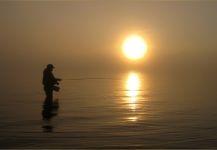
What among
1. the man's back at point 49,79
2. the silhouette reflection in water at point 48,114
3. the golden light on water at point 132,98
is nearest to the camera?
the silhouette reflection in water at point 48,114

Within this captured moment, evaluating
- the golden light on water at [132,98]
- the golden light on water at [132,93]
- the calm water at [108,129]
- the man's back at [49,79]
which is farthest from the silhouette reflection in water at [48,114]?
the golden light on water at [132,93]

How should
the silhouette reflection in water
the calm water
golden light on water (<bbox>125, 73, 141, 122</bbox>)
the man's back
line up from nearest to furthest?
the calm water, the silhouette reflection in water, golden light on water (<bbox>125, 73, 141, 122</bbox>), the man's back

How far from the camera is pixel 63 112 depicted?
51.3 ft

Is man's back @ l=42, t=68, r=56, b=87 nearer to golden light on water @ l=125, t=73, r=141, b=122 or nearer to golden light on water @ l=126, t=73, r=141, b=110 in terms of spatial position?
golden light on water @ l=125, t=73, r=141, b=122

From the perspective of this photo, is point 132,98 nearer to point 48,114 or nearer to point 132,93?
point 132,93

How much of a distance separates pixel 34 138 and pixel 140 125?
11.2 feet

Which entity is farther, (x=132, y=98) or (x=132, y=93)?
(x=132, y=93)

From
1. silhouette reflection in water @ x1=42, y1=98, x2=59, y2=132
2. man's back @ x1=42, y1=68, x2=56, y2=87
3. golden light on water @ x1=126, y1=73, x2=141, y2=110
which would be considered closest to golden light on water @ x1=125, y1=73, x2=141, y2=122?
golden light on water @ x1=126, y1=73, x2=141, y2=110

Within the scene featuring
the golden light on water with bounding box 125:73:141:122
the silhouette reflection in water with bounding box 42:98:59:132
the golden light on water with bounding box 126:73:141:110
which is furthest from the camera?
the golden light on water with bounding box 126:73:141:110

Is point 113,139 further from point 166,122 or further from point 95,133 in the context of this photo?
point 166,122

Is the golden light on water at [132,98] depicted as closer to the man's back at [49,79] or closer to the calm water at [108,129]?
the calm water at [108,129]

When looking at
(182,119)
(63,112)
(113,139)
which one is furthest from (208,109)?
(113,139)

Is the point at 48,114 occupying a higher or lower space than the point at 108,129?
higher

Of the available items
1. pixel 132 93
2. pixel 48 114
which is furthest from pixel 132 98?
pixel 48 114
